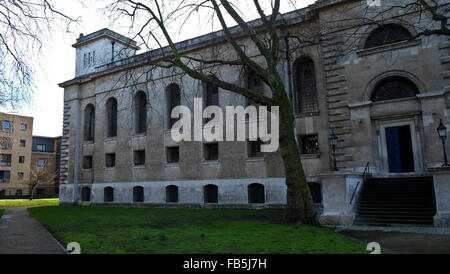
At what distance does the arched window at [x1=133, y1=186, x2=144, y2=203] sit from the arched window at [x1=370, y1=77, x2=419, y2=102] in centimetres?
1959

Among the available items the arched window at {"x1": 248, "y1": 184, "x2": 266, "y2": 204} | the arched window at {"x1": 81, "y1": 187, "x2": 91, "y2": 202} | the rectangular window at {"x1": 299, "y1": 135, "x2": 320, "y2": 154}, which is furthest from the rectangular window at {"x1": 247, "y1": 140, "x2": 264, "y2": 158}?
the arched window at {"x1": 81, "y1": 187, "x2": 91, "y2": 202}

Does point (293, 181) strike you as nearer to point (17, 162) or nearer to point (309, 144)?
point (309, 144)

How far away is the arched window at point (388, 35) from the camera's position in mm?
18797

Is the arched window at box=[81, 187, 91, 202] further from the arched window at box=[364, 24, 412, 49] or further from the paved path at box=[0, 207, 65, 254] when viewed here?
the arched window at box=[364, 24, 412, 49]

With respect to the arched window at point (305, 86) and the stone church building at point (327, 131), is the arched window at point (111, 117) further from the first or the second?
the arched window at point (305, 86)

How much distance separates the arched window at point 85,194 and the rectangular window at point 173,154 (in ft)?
36.0

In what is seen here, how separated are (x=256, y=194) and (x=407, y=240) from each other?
1289cm

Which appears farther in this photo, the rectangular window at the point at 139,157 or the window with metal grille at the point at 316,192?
the rectangular window at the point at 139,157

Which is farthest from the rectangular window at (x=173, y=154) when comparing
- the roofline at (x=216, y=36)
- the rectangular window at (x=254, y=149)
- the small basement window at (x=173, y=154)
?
the roofline at (x=216, y=36)

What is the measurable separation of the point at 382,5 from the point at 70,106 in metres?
30.7

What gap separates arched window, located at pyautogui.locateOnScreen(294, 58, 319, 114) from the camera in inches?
872

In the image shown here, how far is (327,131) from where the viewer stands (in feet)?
67.1
